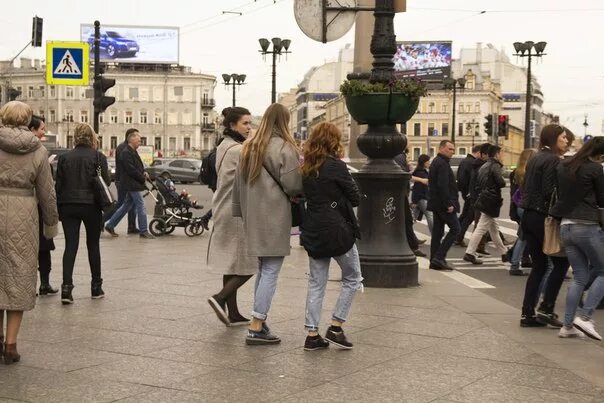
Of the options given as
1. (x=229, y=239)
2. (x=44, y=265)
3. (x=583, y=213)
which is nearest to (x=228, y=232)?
(x=229, y=239)

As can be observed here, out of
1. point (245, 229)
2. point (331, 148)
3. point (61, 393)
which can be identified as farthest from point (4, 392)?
point (331, 148)

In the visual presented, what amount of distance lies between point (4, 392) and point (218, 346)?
6.10ft

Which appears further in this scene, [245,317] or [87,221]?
[87,221]

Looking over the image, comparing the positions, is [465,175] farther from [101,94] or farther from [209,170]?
[101,94]

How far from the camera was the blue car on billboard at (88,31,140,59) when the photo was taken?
4210 inches

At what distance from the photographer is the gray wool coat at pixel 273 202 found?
7.07 m

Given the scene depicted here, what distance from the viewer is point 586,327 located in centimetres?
795

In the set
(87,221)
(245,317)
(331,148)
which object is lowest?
(245,317)

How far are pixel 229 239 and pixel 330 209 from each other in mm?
1311

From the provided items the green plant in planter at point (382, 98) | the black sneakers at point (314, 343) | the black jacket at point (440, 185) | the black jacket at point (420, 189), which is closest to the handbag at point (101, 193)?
the green plant in planter at point (382, 98)

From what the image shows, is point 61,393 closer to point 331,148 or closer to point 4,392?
point 4,392

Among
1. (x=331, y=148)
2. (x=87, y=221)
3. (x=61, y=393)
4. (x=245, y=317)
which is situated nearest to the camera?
(x=61, y=393)

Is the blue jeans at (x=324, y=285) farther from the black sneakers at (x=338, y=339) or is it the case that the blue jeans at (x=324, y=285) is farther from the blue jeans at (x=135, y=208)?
the blue jeans at (x=135, y=208)

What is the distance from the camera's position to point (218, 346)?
23.4 ft
